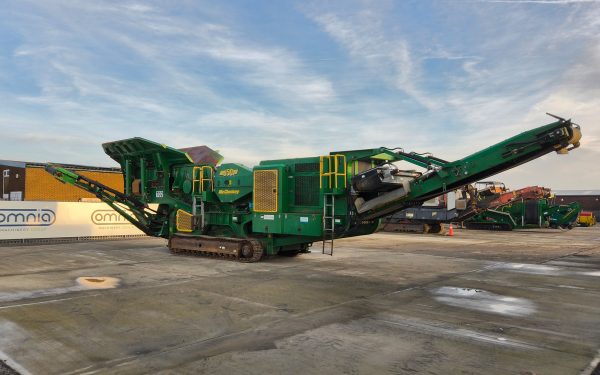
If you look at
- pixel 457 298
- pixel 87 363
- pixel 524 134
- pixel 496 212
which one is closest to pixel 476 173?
pixel 524 134

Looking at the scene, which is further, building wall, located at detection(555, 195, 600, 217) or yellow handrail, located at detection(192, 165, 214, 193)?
building wall, located at detection(555, 195, 600, 217)

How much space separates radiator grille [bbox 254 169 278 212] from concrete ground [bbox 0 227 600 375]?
178cm

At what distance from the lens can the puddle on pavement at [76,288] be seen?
7705 millimetres

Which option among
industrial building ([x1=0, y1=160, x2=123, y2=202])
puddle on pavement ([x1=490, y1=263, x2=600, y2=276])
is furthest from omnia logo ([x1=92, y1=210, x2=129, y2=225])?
industrial building ([x1=0, y1=160, x2=123, y2=202])

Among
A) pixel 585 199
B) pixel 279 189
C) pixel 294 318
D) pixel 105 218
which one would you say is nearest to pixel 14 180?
pixel 105 218

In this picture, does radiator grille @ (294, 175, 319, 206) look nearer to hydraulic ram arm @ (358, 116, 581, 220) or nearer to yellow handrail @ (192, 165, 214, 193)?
hydraulic ram arm @ (358, 116, 581, 220)

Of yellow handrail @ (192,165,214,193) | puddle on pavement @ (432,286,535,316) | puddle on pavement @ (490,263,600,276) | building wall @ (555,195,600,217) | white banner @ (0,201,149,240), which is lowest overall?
puddle on pavement @ (432,286,535,316)

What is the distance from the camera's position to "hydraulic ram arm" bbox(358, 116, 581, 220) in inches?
346

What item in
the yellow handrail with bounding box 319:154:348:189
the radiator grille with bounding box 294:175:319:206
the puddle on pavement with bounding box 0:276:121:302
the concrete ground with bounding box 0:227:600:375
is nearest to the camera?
the concrete ground with bounding box 0:227:600:375

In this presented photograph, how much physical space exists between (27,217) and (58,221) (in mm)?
1212

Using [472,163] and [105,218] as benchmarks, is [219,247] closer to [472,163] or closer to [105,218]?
[472,163]

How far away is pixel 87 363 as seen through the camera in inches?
184

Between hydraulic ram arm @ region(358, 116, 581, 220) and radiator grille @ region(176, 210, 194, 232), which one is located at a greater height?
hydraulic ram arm @ region(358, 116, 581, 220)

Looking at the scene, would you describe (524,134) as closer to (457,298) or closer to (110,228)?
(457,298)
